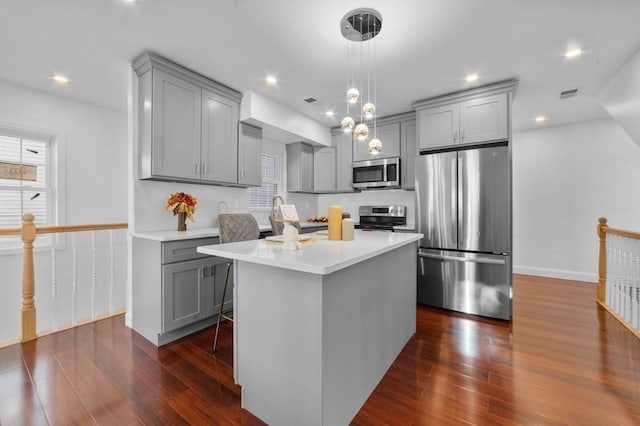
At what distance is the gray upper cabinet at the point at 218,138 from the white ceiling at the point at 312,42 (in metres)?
0.26

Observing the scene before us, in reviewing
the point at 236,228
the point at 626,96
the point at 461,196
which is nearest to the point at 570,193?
the point at 626,96

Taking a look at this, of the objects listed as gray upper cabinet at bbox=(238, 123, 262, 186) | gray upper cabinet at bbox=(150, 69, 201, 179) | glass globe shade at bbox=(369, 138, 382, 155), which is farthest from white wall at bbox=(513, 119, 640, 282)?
gray upper cabinet at bbox=(150, 69, 201, 179)

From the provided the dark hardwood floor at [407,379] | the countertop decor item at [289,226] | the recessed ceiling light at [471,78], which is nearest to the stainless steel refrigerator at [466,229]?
the dark hardwood floor at [407,379]

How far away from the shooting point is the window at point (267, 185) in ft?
14.2

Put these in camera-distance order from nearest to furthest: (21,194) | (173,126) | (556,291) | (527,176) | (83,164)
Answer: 1. (173,126)
2. (21,194)
3. (83,164)
4. (556,291)
5. (527,176)

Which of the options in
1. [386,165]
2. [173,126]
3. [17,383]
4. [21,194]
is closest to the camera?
[17,383]

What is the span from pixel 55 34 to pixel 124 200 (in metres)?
2.24

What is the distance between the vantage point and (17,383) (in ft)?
6.11

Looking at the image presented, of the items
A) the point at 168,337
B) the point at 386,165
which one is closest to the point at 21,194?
the point at 168,337

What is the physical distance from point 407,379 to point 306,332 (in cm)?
108

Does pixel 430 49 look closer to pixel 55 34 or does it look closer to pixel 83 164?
pixel 55 34

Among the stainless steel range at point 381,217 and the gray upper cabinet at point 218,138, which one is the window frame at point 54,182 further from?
the stainless steel range at point 381,217

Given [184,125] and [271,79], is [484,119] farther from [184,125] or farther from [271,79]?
[184,125]

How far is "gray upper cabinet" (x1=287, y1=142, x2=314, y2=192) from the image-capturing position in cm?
465
